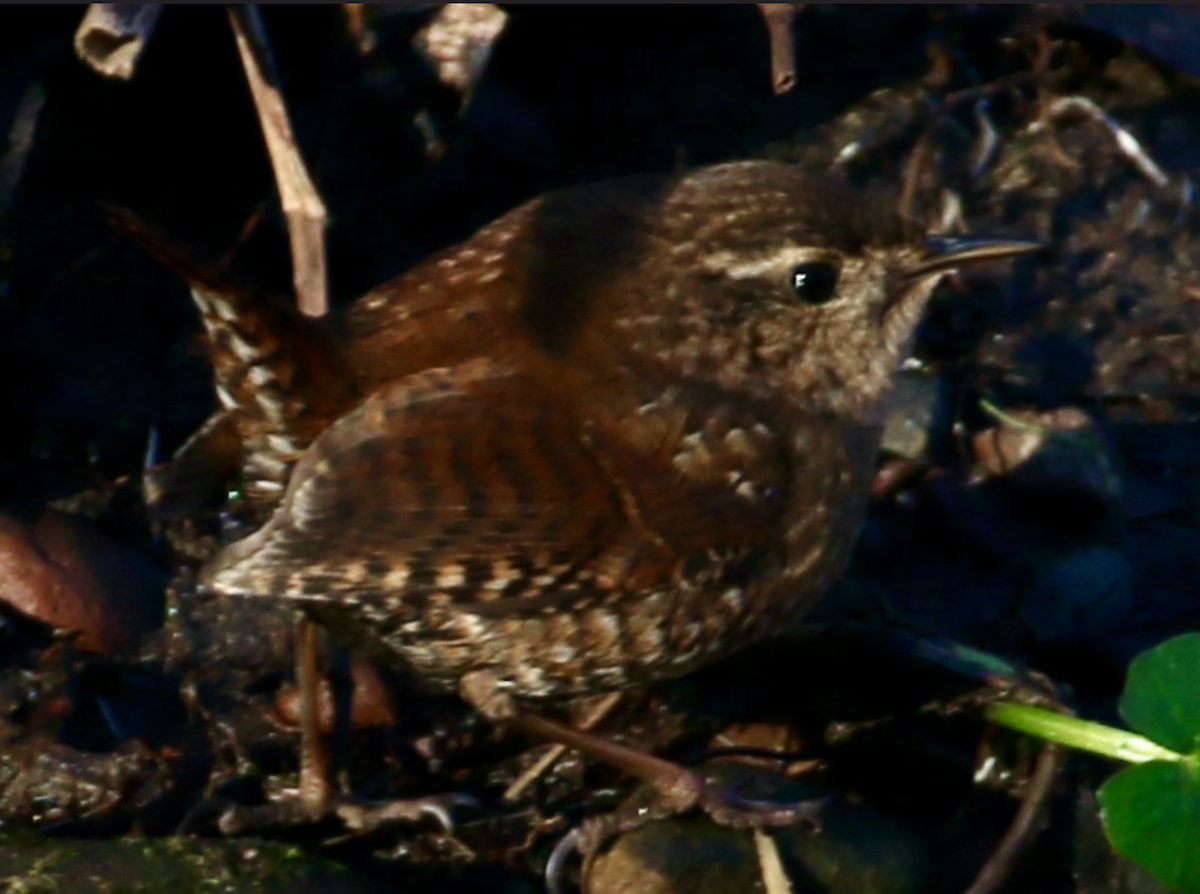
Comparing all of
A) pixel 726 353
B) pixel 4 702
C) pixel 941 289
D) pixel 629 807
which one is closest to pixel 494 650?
pixel 629 807

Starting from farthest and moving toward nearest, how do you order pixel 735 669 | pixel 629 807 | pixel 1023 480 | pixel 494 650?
1. pixel 1023 480
2. pixel 735 669
3. pixel 629 807
4. pixel 494 650

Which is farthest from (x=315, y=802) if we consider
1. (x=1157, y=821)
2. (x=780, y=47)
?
(x=780, y=47)

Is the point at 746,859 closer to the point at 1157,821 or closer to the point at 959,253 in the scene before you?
the point at 1157,821

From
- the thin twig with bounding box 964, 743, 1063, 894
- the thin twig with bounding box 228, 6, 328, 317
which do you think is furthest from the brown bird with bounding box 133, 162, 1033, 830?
the thin twig with bounding box 964, 743, 1063, 894

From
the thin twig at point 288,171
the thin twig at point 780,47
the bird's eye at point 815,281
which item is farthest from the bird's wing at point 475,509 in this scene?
the thin twig at point 780,47

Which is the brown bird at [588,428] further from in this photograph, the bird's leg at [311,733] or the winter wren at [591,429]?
the bird's leg at [311,733]

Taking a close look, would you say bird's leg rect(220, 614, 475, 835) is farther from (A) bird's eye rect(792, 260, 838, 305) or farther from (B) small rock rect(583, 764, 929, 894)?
(A) bird's eye rect(792, 260, 838, 305)

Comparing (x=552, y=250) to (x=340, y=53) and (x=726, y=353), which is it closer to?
(x=726, y=353)

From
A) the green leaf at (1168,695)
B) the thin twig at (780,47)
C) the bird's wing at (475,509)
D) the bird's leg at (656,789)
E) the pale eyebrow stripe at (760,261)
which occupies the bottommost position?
the bird's leg at (656,789)
